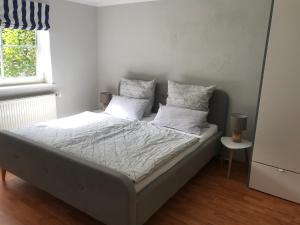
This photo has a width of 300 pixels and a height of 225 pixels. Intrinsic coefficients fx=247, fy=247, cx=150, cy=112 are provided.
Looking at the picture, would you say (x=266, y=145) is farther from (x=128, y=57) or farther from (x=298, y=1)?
(x=128, y=57)

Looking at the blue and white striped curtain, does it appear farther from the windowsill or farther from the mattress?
the mattress

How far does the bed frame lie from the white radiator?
0.75 metres

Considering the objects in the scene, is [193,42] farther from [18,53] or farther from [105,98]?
[18,53]

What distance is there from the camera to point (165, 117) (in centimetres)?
305

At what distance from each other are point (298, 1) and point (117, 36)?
103 inches

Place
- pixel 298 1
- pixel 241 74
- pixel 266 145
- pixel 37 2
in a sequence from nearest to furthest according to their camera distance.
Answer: pixel 298 1, pixel 266 145, pixel 241 74, pixel 37 2

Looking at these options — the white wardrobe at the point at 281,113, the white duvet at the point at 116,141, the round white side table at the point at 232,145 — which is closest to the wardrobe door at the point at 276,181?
the white wardrobe at the point at 281,113

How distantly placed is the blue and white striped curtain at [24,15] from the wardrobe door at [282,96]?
281cm

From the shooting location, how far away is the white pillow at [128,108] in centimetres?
335

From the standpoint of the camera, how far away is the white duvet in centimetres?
203

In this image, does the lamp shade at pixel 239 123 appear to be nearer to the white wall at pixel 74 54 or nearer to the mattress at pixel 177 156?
the mattress at pixel 177 156

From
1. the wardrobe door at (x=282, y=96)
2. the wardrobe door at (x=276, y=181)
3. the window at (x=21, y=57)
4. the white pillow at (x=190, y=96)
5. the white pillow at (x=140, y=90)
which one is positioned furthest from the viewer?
the white pillow at (x=140, y=90)

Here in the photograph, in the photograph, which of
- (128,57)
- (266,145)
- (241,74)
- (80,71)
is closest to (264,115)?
(266,145)

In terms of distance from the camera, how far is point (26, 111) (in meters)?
3.33
